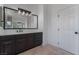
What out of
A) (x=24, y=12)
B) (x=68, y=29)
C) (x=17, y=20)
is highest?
(x=24, y=12)

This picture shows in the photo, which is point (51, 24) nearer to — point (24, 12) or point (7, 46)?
point (24, 12)

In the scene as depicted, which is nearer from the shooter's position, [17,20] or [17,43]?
[17,43]

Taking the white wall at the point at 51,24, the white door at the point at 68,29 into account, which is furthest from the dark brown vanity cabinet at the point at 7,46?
the white wall at the point at 51,24

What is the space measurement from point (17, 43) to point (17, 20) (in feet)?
3.44

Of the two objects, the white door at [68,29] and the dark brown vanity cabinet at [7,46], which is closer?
the dark brown vanity cabinet at [7,46]

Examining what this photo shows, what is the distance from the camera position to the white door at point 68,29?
3102mm

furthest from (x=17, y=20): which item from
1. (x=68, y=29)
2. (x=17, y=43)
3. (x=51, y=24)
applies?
(x=68, y=29)

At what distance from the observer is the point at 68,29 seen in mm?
3439

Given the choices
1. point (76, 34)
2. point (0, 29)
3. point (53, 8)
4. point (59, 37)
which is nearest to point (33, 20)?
point (53, 8)

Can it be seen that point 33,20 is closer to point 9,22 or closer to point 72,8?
point 9,22

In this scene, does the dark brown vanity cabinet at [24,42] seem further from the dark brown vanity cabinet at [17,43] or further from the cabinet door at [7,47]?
the cabinet door at [7,47]

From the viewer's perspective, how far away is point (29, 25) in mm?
4184

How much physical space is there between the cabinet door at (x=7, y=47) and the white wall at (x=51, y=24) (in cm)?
223

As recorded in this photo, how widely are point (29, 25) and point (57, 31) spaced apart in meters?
1.35
